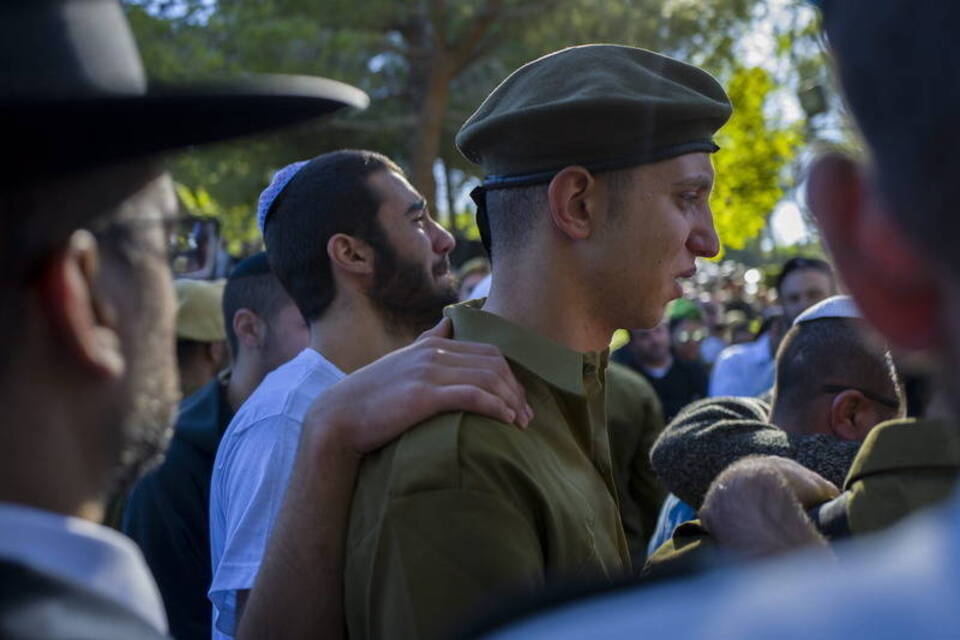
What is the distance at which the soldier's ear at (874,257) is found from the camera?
0.93m

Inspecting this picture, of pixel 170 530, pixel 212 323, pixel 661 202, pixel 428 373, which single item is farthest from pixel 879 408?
pixel 212 323

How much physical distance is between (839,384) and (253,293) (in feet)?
7.41

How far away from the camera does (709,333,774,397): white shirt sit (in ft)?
25.2

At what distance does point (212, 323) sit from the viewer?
17.9 ft

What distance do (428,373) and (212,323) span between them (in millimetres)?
3388

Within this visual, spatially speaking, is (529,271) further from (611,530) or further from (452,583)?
(452,583)

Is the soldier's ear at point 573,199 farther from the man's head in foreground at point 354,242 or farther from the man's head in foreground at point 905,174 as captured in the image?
the man's head in foreground at point 905,174

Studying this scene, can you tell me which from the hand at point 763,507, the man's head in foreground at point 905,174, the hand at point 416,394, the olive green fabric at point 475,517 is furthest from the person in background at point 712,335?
the man's head in foreground at point 905,174

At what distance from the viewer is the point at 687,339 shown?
41.9 feet

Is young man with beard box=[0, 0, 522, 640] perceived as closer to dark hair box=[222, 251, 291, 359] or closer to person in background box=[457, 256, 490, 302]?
dark hair box=[222, 251, 291, 359]

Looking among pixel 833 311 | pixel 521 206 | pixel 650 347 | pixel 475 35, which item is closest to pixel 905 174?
pixel 521 206

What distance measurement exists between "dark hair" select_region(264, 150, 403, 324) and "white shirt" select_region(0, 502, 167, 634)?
2.29 meters

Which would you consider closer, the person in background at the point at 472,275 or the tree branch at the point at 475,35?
the person in background at the point at 472,275

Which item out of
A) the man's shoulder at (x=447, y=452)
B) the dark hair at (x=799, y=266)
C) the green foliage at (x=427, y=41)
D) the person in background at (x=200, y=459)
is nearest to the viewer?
the man's shoulder at (x=447, y=452)
